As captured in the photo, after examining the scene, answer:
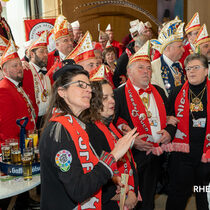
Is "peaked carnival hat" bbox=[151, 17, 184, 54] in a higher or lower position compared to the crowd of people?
higher

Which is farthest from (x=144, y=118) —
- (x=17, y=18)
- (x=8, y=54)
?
(x=17, y=18)

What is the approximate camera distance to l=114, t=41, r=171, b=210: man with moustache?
282 cm

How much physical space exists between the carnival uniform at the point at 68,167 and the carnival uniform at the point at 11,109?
143cm

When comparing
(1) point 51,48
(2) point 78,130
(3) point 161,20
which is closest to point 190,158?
(2) point 78,130

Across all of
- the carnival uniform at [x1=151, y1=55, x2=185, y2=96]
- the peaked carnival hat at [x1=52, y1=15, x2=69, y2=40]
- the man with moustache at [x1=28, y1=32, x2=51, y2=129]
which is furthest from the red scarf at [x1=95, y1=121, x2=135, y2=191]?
the peaked carnival hat at [x1=52, y1=15, x2=69, y2=40]

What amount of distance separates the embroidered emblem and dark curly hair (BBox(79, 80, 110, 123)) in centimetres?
51

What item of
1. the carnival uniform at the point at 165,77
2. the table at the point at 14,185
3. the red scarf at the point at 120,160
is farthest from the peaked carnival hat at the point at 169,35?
the table at the point at 14,185

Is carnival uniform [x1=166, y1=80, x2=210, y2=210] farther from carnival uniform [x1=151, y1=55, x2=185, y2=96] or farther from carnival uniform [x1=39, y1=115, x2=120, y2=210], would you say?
carnival uniform [x1=39, y1=115, x2=120, y2=210]

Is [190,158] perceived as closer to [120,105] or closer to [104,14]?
[120,105]

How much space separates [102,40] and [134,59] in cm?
355

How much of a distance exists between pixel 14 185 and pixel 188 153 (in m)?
1.65

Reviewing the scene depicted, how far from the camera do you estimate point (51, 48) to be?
526cm

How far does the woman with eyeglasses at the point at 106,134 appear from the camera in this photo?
191 cm

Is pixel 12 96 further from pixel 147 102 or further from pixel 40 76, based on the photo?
pixel 147 102
